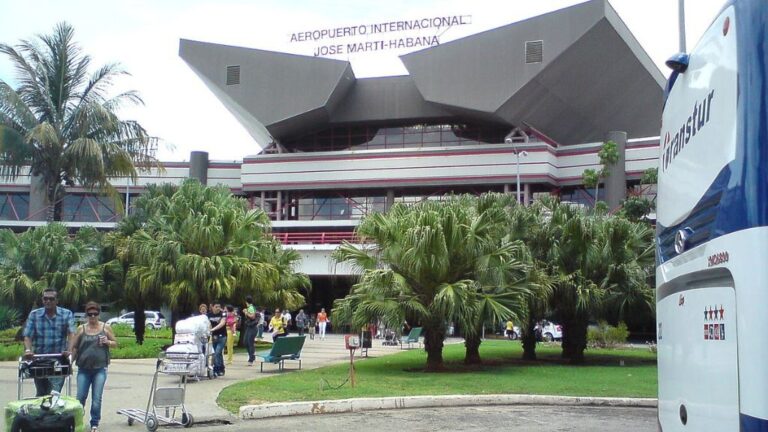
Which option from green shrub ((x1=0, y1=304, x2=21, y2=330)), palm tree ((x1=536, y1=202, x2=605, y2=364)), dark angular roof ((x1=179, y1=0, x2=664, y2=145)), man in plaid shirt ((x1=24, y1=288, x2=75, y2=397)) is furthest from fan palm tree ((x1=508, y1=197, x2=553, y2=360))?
dark angular roof ((x1=179, y1=0, x2=664, y2=145))

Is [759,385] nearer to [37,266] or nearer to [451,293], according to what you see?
[451,293]

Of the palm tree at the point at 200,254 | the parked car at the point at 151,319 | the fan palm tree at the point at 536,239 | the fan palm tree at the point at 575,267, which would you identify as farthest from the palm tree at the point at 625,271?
the parked car at the point at 151,319

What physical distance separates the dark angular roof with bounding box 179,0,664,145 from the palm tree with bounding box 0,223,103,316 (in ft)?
95.9

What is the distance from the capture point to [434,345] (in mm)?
18594

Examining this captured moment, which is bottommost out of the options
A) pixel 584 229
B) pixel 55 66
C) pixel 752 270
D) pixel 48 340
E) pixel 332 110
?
pixel 48 340

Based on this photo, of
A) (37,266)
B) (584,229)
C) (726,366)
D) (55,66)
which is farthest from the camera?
(37,266)

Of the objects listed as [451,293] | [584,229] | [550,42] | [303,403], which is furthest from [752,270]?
[550,42]

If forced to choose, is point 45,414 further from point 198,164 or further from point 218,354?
point 198,164

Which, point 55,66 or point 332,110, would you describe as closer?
point 55,66

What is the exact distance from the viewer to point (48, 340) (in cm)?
948

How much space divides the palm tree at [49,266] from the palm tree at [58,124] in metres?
2.15

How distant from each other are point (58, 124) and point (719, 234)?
2612cm

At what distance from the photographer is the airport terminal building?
52.4m

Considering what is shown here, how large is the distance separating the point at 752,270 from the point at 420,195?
55.4 meters
